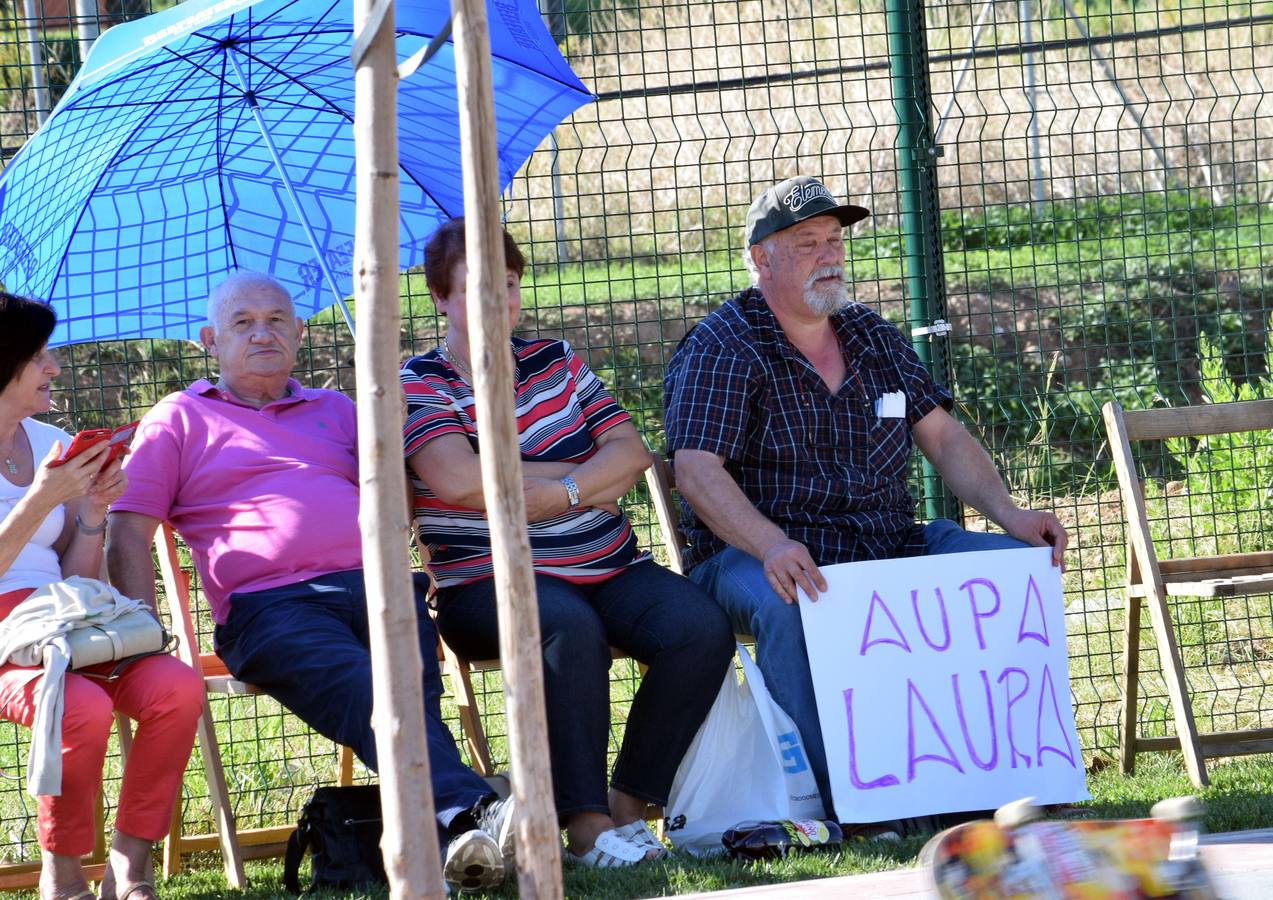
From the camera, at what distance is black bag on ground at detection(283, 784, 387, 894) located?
336 cm

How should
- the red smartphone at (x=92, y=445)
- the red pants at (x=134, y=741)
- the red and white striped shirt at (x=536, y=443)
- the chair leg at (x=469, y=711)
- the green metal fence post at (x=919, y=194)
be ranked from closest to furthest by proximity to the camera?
1. the red pants at (x=134, y=741)
2. the red smartphone at (x=92, y=445)
3. the red and white striped shirt at (x=536, y=443)
4. the chair leg at (x=469, y=711)
5. the green metal fence post at (x=919, y=194)

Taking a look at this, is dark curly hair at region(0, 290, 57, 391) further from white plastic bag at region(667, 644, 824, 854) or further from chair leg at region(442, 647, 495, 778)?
white plastic bag at region(667, 644, 824, 854)

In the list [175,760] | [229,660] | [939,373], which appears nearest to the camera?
[175,760]

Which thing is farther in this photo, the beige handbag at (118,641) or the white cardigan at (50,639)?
the beige handbag at (118,641)

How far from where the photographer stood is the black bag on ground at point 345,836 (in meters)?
3.36

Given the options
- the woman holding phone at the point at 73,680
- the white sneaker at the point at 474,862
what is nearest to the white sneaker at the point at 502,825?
the white sneaker at the point at 474,862

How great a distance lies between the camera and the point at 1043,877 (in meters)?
1.82

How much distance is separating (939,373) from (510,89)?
1.61 meters

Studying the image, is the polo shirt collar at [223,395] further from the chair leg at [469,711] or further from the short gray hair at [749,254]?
the short gray hair at [749,254]

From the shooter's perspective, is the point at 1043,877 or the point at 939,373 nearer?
the point at 1043,877

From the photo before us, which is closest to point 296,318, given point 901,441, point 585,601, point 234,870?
point 585,601

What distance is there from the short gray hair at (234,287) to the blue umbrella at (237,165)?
0.47 feet

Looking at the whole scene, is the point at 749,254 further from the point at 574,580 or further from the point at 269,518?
the point at 269,518

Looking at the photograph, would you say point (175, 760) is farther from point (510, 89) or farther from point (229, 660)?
point (510, 89)
